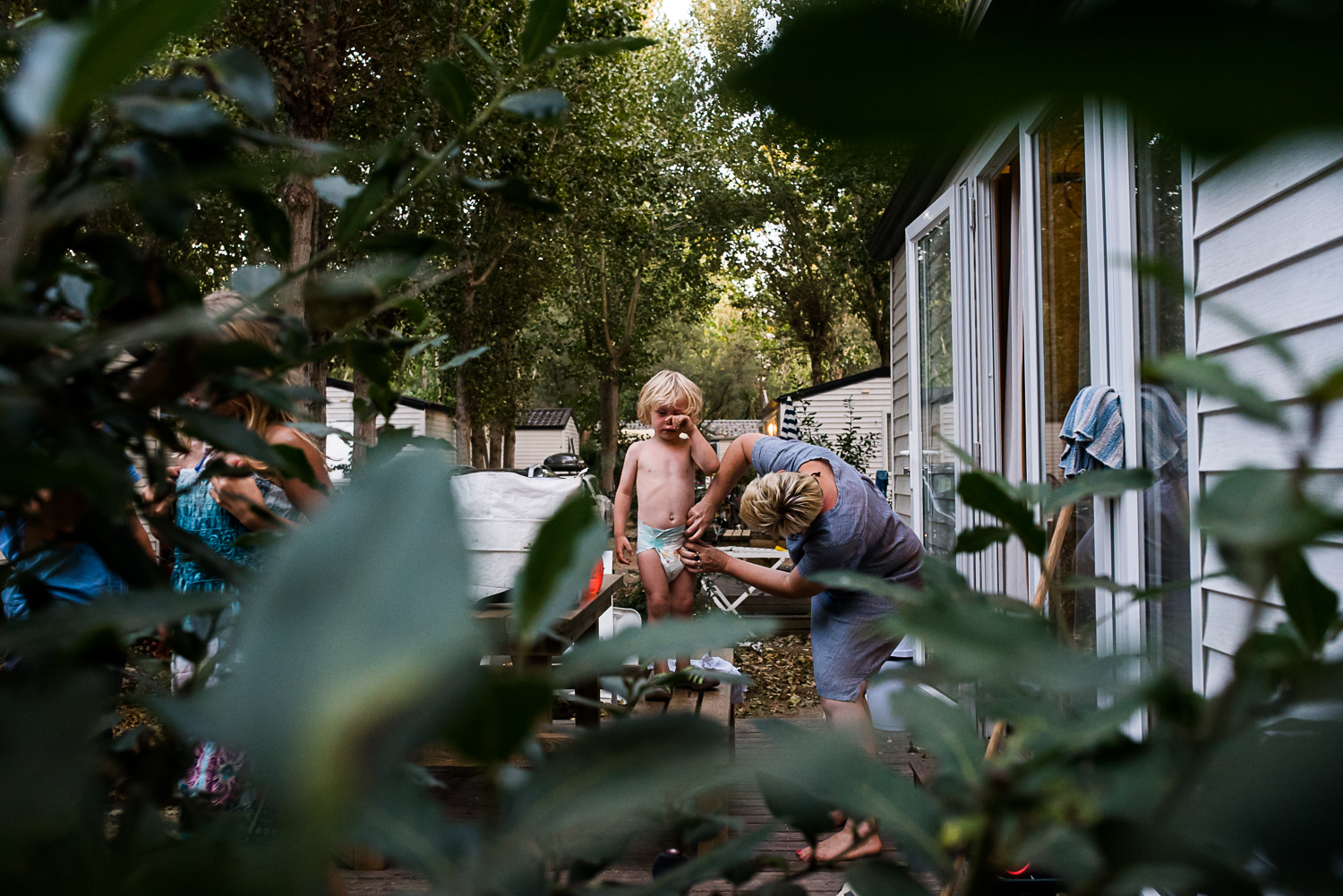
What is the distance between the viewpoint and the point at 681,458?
623 cm

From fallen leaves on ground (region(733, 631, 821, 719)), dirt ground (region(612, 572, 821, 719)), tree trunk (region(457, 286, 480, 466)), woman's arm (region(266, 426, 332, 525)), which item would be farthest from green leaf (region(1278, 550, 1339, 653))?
tree trunk (region(457, 286, 480, 466))

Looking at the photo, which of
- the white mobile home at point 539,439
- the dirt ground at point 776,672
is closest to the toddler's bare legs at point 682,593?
the dirt ground at point 776,672

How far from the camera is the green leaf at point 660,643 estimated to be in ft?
0.99

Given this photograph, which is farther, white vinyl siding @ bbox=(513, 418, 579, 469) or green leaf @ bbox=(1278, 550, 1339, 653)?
white vinyl siding @ bbox=(513, 418, 579, 469)

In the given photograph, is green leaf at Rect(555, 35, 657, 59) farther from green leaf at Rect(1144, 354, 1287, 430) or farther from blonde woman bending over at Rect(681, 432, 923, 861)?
blonde woman bending over at Rect(681, 432, 923, 861)

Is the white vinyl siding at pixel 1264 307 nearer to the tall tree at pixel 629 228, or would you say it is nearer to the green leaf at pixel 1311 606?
the green leaf at pixel 1311 606

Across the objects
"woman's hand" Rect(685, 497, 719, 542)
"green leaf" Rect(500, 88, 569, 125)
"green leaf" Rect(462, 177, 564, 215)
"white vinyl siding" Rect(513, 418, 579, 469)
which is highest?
"white vinyl siding" Rect(513, 418, 579, 469)

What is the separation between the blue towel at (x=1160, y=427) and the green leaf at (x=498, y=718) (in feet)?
8.59

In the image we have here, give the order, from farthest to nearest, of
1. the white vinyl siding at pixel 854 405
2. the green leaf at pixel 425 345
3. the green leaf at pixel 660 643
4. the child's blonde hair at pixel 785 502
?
1. the white vinyl siding at pixel 854 405
2. the child's blonde hair at pixel 785 502
3. the green leaf at pixel 425 345
4. the green leaf at pixel 660 643

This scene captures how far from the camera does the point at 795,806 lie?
440mm

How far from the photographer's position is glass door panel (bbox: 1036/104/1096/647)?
10.4ft

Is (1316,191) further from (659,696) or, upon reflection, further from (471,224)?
(471,224)

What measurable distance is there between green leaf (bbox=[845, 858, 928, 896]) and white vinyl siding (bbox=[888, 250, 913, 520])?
21.1ft

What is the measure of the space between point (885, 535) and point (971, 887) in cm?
344
